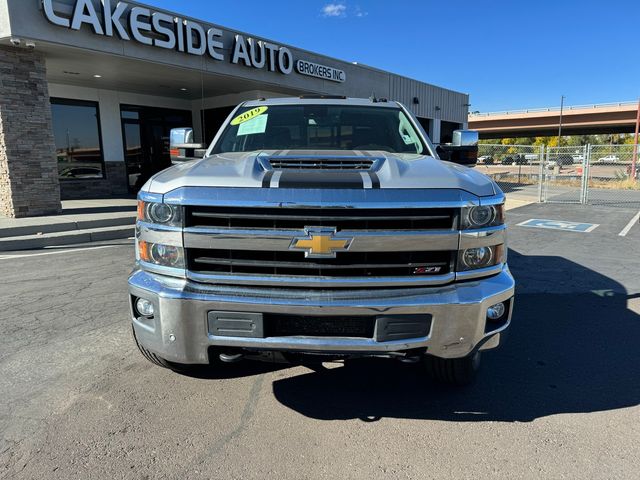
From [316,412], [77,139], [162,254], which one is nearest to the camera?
[162,254]

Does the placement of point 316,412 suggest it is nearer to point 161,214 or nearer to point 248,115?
point 161,214

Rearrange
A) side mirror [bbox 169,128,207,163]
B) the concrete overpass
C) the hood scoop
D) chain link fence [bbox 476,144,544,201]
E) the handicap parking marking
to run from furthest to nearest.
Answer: the concrete overpass → chain link fence [bbox 476,144,544,201] → the handicap parking marking → side mirror [bbox 169,128,207,163] → the hood scoop

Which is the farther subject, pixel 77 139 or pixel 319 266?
pixel 77 139

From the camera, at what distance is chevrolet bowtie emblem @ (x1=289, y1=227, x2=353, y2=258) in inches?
90.4

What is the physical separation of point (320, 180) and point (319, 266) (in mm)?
455

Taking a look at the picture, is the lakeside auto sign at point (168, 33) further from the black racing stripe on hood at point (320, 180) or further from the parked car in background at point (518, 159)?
the parked car in background at point (518, 159)

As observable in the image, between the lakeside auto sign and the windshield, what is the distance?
311 inches

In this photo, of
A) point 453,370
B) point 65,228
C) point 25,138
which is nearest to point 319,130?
point 453,370

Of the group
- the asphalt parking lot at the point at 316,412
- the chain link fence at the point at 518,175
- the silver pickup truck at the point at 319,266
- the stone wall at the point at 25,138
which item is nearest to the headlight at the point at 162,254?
the silver pickup truck at the point at 319,266

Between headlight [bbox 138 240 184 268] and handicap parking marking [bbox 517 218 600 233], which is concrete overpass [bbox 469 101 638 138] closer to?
handicap parking marking [bbox 517 218 600 233]

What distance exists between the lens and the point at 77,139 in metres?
14.9

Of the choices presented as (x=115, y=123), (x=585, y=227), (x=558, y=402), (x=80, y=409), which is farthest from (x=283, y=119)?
(x=115, y=123)

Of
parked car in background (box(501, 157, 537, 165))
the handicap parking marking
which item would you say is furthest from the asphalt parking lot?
parked car in background (box(501, 157, 537, 165))

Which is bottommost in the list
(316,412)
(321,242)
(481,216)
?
(316,412)
